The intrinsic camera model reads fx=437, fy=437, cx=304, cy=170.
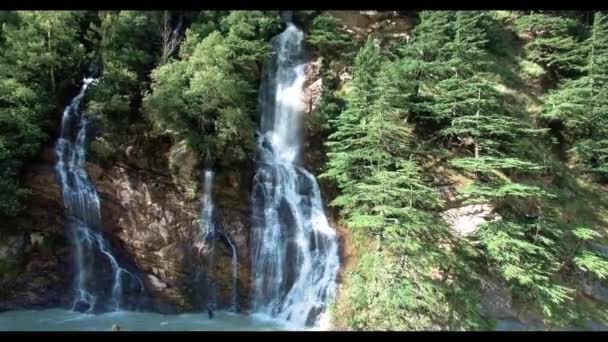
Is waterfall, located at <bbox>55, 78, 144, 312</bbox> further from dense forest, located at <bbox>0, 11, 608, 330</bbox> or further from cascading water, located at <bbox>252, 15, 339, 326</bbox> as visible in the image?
cascading water, located at <bbox>252, 15, 339, 326</bbox>

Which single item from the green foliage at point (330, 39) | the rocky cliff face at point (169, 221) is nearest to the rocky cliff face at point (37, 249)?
the rocky cliff face at point (169, 221)

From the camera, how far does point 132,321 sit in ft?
41.7

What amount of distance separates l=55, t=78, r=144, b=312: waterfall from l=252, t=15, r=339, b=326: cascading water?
421cm

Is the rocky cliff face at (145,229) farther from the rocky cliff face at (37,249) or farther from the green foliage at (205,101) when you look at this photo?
the green foliage at (205,101)

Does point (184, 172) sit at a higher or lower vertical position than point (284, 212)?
higher

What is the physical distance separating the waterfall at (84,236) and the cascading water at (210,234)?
2229 millimetres

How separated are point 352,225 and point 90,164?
8879 millimetres

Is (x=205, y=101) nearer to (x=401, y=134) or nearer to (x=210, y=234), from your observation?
(x=210, y=234)

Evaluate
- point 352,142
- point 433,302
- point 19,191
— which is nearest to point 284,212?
point 352,142

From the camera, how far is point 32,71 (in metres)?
14.8

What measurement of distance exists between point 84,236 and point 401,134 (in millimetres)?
11123

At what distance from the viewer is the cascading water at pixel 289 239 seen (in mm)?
14328

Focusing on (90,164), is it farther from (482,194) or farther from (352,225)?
(482,194)

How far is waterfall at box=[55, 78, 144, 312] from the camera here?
44.8ft
